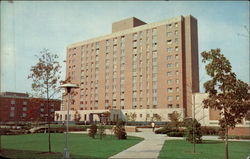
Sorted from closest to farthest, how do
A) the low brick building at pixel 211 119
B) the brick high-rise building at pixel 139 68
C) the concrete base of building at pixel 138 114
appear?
the low brick building at pixel 211 119 → the concrete base of building at pixel 138 114 → the brick high-rise building at pixel 139 68

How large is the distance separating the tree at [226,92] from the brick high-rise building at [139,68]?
47325mm

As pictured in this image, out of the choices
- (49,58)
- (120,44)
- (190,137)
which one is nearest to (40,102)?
(49,58)

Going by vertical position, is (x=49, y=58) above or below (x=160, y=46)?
below

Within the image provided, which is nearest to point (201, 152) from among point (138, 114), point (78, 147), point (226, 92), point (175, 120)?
point (226, 92)

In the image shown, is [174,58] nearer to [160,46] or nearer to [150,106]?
[160,46]

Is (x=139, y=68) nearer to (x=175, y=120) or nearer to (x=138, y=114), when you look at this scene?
(x=138, y=114)

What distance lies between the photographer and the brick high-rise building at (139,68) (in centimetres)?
6900

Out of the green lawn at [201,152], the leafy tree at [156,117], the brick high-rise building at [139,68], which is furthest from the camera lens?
the brick high-rise building at [139,68]

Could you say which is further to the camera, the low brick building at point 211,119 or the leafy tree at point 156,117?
the leafy tree at point 156,117

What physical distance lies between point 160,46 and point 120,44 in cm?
1500

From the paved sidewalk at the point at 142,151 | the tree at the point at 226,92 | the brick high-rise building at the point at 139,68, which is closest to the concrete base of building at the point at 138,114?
the brick high-rise building at the point at 139,68

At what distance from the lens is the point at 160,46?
73.7 meters

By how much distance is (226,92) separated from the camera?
11.4 metres

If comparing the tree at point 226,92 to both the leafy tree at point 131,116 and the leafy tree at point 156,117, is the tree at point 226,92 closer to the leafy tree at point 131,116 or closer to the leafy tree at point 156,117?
the leafy tree at point 156,117
